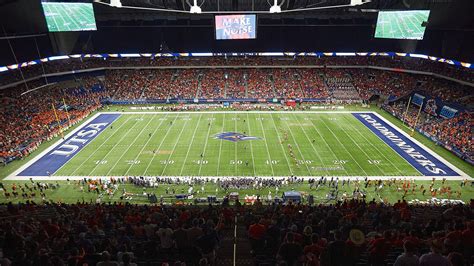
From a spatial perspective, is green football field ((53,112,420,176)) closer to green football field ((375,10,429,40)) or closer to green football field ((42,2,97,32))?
green football field ((375,10,429,40))

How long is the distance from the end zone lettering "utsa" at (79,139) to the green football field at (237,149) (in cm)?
130

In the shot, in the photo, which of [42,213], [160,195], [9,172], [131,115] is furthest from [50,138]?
[42,213]

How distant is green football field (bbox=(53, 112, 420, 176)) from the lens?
30.9m

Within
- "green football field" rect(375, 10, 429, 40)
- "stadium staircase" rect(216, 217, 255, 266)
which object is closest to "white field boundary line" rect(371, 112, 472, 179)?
"green football field" rect(375, 10, 429, 40)

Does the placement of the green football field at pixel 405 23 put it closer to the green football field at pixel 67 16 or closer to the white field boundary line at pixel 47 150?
the green football field at pixel 67 16

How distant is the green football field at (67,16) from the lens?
149 ft

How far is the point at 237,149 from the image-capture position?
116 feet

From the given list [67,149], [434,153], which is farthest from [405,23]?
[67,149]

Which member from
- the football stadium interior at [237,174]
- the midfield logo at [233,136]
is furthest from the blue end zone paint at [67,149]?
the midfield logo at [233,136]

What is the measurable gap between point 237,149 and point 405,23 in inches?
1365

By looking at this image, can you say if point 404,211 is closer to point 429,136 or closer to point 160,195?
point 160,195

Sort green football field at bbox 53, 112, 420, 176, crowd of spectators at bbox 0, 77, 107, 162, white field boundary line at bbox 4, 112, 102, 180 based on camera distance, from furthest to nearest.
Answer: crowd of spectators at bbox 0, 77, 107, 162, green football field at bbox 53, 112, 420, 176, white field boundary line at bbox 4, 112, 102, 180

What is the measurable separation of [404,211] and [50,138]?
40.7 m

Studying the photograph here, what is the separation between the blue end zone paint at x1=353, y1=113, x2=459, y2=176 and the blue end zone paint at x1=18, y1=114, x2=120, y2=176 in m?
37.7
